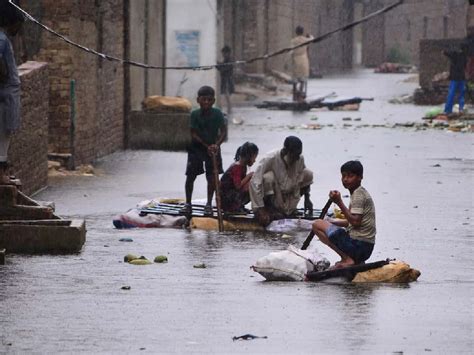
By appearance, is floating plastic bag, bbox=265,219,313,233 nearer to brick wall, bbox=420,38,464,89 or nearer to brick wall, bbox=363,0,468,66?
brick wall, bbox=420,38,464,89

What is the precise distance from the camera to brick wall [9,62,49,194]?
18.0 meters

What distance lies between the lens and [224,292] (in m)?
11.2

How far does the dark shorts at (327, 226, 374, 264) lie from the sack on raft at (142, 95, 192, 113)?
603 inches

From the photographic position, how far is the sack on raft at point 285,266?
1189cm

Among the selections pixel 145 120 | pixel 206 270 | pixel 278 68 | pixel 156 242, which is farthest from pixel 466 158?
pixel 278 68

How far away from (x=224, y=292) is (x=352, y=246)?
1.36 meters

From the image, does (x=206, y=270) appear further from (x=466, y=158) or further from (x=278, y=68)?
(x=278, y=68)

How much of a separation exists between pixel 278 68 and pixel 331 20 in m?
18.8

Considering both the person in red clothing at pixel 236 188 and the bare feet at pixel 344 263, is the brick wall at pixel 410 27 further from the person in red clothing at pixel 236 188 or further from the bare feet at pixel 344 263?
the bare feet at pixel 344 263

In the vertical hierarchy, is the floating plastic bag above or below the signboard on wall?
below

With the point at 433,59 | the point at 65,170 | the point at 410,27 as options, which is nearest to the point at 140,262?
the point at 65,170

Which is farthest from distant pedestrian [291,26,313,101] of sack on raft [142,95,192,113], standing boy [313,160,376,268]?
standing boy [313,160,376,268]

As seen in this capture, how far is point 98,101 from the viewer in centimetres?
2466

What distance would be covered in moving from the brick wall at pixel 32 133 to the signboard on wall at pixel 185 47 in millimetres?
17752
